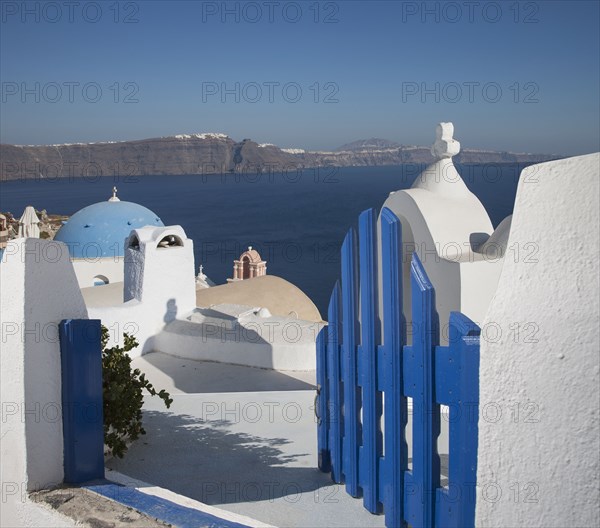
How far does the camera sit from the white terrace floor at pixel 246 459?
425 centimetres

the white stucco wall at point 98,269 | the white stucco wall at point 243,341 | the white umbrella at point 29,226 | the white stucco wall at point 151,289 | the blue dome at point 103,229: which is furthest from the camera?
the white umbrella at point 29,226

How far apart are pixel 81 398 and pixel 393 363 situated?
1.73m

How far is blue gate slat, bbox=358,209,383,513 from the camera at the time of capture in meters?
3.96

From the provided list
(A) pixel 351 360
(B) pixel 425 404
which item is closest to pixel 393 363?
(B) pixel 425 404

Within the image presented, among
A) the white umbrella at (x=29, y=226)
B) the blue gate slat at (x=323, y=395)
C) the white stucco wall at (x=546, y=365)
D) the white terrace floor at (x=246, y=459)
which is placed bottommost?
the white terrace floor at (x=246, y=459)

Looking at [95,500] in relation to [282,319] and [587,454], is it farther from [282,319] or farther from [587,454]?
[282,319]

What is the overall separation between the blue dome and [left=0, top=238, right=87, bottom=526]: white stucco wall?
17.5 m

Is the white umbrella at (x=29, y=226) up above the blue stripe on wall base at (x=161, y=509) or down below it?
above

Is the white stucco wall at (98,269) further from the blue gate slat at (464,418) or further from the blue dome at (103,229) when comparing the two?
the blue gate slat at (464,418)

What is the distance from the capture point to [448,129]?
6957 millimetres

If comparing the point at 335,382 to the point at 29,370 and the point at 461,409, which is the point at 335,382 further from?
the point at 29,370

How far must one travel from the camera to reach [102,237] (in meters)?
21.2

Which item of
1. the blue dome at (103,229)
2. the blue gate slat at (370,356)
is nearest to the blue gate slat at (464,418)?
the blue gate slat at (370,356)

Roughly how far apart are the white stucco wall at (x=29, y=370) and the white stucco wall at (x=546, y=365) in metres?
2.39
